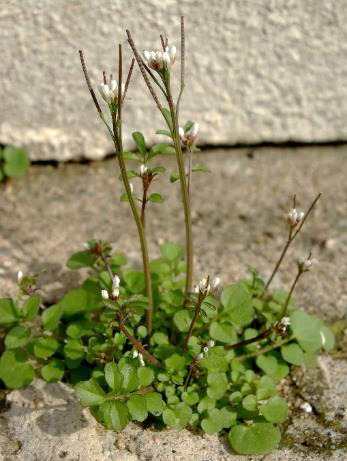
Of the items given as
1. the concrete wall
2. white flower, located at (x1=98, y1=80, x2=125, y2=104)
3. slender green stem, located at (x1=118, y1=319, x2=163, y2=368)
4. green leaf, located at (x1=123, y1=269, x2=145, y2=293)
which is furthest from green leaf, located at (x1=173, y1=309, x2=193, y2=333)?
the concrete wall

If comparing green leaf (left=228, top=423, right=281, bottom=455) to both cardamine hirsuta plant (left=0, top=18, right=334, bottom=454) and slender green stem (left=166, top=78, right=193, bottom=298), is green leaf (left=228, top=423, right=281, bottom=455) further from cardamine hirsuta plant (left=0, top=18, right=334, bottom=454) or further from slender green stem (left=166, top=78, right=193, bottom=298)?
slender green stem (left=166, top=78, right=193, bottom=298)

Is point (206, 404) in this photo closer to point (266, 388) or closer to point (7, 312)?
point (266, 388)

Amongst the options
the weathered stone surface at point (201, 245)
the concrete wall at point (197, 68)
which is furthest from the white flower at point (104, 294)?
the concrete wall at point (197, 68)

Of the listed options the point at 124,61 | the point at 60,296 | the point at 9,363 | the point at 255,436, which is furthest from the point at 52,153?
the point at 255,436

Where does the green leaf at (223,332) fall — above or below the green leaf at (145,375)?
above

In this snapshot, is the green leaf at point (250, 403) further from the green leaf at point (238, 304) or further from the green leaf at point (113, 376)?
the green leaf at point (113, 376)

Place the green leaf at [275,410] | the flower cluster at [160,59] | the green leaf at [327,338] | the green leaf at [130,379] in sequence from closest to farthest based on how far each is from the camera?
the flower cluster at [160,59], the green leaf at [130,379], the green leaf at [275,410], the green leaf at [327,338]

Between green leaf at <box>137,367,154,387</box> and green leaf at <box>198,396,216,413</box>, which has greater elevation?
green leaf at <box>137,367,154,387</box>
